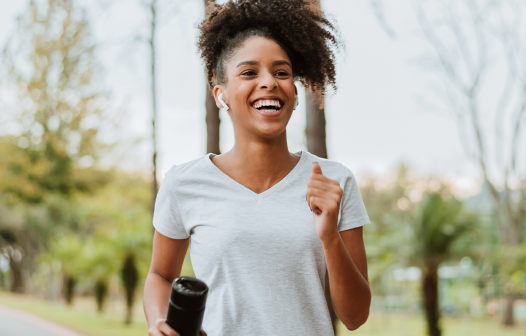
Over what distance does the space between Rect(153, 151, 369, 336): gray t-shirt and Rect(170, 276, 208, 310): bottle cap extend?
0.22 m

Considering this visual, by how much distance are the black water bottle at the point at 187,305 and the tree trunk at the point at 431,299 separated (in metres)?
8.16

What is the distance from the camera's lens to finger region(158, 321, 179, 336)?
4.35 feet

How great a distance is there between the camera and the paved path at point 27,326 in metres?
11.8

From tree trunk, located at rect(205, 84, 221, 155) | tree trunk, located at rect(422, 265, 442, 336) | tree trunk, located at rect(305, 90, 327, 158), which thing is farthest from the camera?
tree trunk, located at rect(422, 265, 442, 336)

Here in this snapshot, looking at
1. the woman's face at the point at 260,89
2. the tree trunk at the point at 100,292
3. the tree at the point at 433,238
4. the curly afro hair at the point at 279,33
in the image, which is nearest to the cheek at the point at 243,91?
the woman's face at the point at 260,89

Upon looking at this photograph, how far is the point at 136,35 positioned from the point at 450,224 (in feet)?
20.3

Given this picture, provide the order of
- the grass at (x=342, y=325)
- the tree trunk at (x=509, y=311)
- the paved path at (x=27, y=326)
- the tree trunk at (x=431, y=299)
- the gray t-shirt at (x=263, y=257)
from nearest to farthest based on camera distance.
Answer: the gray t-shirt at (x=263, y=257) → the tree trunk at (x=431, y=299) → the paved path at (x=27, y=326) → the grass at (x=342, y=325) → the tree trunk at (x=509, y=311)

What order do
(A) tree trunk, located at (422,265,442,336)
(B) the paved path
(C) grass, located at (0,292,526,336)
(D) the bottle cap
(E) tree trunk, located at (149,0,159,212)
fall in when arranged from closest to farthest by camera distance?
(D) the bottle cap
(E) tree trunk, located at (149,0,159,212)
(A) tree trunk, located at (422,265,442,336)
(B) the paved path
(C) grass, located at (0,292,526,336)

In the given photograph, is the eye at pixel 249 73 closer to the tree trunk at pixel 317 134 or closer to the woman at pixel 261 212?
the woman at pixel 261 212

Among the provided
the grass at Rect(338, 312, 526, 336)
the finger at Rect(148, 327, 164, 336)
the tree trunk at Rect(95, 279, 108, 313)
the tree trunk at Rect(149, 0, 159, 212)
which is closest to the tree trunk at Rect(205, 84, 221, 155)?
the tree trunk at Rect(149, 0, 159, 212)

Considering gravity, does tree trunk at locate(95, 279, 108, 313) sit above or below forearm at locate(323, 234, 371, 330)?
below

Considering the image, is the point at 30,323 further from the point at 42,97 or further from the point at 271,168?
the point at 271,168

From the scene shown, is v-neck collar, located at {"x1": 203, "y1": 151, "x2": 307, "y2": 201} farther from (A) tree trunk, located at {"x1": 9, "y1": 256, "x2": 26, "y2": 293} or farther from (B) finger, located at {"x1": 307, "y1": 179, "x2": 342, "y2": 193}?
(A) tree trunk, located at {"x1": 9, "y1": 256, "x2": 26, "y2": 293}

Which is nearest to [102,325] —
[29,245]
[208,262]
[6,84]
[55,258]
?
[55,258]
